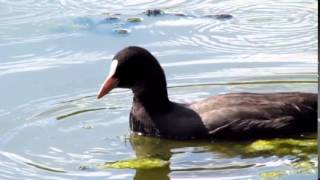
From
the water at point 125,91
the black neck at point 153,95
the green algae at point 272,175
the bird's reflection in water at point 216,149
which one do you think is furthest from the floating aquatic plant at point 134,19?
the green algae at point 272,175

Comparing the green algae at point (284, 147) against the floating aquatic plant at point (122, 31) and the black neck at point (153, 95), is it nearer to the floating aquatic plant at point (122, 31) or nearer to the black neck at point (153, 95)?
the black neck at point (153, 95)

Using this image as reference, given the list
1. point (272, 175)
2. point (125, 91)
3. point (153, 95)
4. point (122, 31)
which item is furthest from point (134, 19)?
point (272, 175)

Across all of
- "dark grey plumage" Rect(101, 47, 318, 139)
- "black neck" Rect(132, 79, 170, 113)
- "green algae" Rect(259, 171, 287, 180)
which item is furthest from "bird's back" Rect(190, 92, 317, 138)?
"green algae" Rect(259, 171, 287, 180)

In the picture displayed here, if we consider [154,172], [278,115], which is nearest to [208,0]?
[278,115]

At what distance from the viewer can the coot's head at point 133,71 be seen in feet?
28.3

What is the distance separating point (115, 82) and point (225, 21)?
2593mm

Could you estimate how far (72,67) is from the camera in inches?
386

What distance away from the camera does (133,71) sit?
28.5ft

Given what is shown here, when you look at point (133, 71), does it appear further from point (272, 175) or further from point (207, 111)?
point (272, 175)

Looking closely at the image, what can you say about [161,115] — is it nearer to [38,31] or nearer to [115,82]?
[115,82]

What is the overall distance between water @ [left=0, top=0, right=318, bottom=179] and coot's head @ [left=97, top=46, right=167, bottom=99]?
0.32 metres

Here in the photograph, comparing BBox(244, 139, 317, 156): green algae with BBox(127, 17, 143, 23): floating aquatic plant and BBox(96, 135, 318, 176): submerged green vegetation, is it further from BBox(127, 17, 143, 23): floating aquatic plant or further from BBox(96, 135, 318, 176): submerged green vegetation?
BBox(127, 17, 143, 23): floating aquatic plant

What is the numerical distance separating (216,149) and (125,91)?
1.46 m

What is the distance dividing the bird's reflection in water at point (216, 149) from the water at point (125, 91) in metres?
0.01
